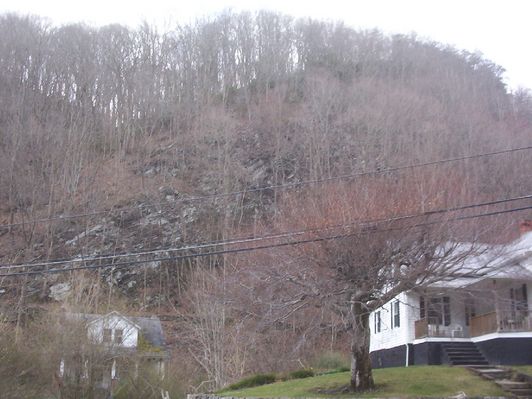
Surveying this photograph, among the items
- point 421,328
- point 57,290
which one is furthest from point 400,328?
point 57,290

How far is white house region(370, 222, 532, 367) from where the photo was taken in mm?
25047

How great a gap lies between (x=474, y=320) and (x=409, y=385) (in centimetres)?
798

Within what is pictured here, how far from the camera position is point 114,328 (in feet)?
104

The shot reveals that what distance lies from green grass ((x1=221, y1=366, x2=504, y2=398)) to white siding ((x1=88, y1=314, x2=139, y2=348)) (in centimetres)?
804

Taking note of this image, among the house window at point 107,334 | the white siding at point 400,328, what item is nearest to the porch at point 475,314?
the white siding at point 400,328

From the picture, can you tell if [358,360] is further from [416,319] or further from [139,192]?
[139,192]

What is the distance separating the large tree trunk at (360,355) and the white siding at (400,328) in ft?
18.3

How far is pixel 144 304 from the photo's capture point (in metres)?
49.2

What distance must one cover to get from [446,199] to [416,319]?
5.94 meters

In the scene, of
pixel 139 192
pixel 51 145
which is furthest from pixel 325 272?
pixel 51 145

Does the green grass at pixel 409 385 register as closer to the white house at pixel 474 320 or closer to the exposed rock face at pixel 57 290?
the white house at pixel 474 320

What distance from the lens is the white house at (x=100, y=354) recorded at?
27266mm

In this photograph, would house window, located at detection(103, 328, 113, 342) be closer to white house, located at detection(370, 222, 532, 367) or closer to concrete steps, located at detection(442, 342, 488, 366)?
white house, located at detection(370, 222, 532, 367)

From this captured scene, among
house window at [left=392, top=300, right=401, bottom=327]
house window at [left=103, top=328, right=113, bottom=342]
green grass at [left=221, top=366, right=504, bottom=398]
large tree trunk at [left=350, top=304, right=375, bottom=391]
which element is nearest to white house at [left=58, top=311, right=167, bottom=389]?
house window at [left=103, top=328, right=113, bottom=342]
